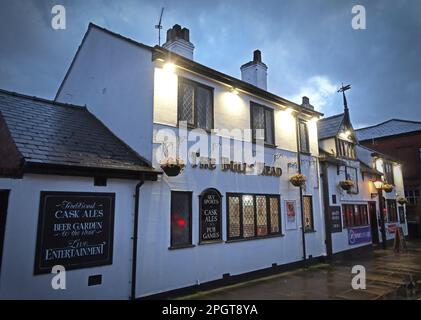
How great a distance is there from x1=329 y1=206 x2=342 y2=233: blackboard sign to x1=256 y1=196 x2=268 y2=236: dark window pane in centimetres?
489

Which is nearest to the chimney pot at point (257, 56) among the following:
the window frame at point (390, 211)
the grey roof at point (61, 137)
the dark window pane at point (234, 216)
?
the dark window pane at point (234, 216)

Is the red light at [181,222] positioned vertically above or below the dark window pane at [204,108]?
below

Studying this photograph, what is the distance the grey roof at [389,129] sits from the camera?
87.5 feet

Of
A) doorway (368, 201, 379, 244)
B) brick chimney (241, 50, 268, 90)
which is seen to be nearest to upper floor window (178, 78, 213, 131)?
brick chimney (241, 50, 268, 90)

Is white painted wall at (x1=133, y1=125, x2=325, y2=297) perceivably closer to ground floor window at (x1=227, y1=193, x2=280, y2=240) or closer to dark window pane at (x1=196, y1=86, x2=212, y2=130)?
ground floor window at (x1=227, y1=193, x2=280, y2=240)

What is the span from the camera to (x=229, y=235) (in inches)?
377

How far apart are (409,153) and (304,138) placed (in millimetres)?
17690

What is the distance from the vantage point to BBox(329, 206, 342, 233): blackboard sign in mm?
14209

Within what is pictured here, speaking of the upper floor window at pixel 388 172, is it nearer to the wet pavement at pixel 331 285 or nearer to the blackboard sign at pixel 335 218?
the blackboard sign at pixel 335 218

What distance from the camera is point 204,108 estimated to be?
986cm

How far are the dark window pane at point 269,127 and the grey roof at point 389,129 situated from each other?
20.2 meters

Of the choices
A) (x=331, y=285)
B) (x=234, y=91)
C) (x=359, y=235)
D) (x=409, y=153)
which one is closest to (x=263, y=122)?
(x=234, y=91)
